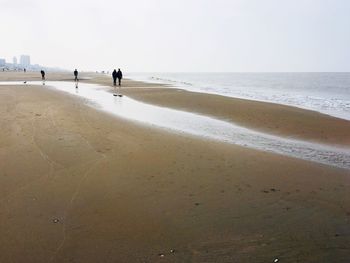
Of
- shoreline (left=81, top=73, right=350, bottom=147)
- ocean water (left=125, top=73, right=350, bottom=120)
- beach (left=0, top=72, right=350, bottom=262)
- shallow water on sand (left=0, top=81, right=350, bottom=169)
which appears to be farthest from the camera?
ocean water (left=125, top=73, right=350, bottom=120)

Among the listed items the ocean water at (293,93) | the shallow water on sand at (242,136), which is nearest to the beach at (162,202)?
the shallow water on sand at (242,136)

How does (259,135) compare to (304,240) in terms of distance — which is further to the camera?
(259,135)

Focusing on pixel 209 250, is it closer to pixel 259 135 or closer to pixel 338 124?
pixel 259 135

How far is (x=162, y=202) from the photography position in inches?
262

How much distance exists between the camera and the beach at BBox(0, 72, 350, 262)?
4988 mm

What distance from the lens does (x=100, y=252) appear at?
489cm

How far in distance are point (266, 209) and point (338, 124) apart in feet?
42.3

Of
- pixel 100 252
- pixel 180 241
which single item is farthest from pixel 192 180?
pixel 100 252

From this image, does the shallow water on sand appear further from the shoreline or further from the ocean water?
the ocean water

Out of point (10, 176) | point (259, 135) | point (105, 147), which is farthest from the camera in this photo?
point (259, 135)

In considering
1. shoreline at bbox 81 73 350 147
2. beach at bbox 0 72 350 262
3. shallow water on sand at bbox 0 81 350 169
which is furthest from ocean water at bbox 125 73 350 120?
beach at bbox 0 72 350 262

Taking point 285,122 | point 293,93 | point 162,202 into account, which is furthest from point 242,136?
point 293,93

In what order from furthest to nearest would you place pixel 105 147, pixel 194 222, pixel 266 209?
pixel 105 147
pixel 266 209
pixel 194 222

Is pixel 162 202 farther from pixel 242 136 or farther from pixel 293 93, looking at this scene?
pixel 293 93
